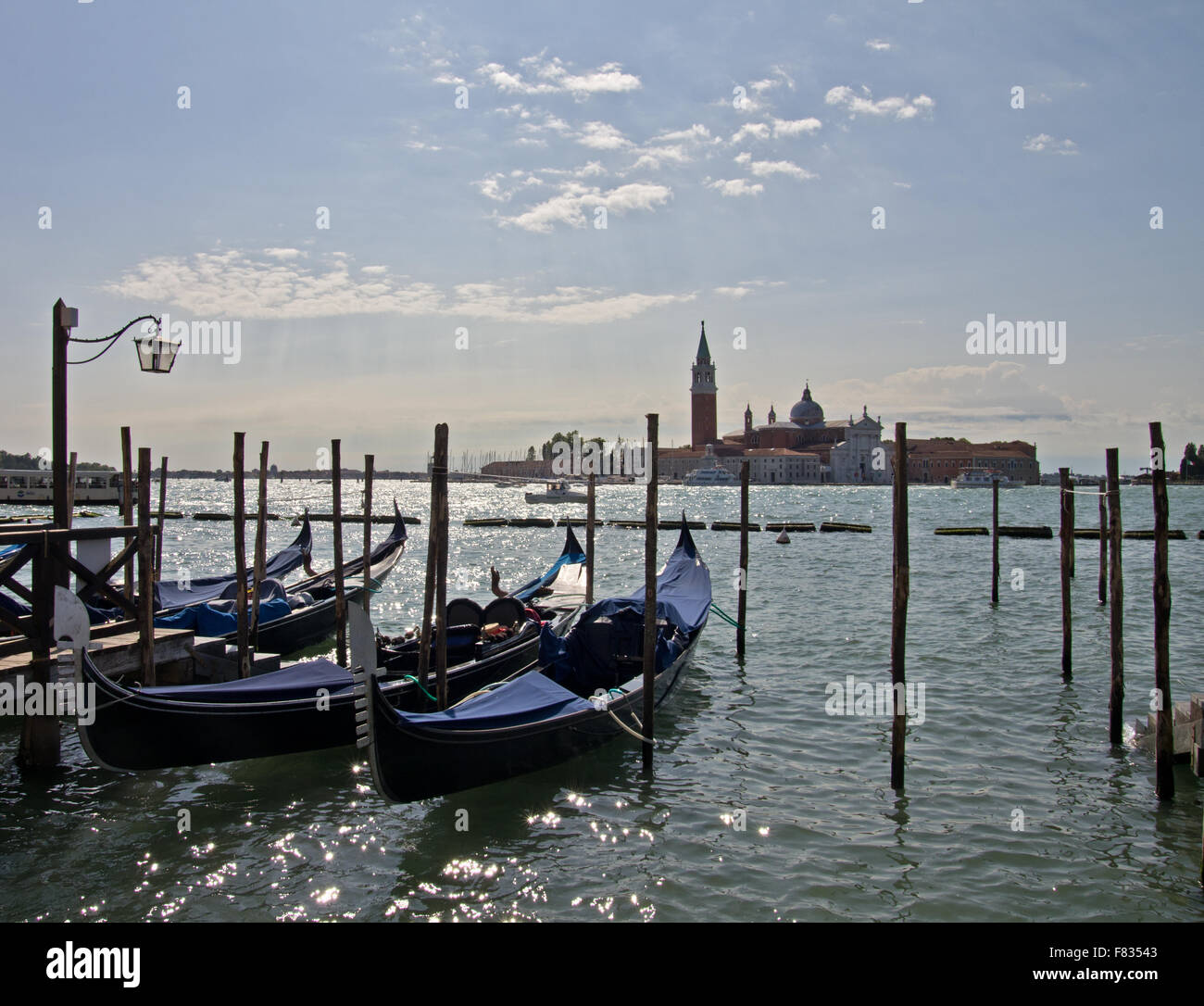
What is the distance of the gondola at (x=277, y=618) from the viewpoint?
8750 millimetres

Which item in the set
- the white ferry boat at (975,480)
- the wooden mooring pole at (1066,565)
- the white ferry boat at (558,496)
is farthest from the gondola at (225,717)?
the white ferry boat at (975,480)

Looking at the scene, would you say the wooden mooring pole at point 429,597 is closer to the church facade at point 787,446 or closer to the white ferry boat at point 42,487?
the white ferry boat at point 42,487

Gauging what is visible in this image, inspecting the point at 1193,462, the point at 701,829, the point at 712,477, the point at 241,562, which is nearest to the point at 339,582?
the point at 241,562

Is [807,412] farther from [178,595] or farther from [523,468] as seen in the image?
[178,595]

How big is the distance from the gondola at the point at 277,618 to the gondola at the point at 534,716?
2.80 metres

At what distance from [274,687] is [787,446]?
107839 mm

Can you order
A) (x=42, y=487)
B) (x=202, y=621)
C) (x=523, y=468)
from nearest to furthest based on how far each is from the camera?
(x=202, y=621) < (x=42, y=487) < (x=523, y=468)

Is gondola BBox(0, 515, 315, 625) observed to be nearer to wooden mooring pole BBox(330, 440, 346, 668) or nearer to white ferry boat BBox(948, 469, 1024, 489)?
wooden mooring pole BBox(330, 440, 346, 668)

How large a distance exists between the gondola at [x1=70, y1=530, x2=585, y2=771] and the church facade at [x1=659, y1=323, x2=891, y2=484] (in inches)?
3831

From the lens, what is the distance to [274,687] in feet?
19.7

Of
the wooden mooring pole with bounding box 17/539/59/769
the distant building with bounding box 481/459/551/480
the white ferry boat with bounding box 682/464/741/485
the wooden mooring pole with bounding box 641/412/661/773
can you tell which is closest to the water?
the wooden mooring pole with bounding box 17/539/59/769

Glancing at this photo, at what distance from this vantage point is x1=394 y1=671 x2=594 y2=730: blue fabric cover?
17.4 feet
